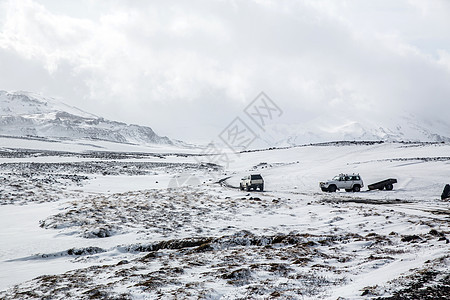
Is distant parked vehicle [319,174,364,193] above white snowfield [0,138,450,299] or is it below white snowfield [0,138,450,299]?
above

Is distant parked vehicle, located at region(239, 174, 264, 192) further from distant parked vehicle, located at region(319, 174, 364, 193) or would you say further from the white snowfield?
the white snowfield

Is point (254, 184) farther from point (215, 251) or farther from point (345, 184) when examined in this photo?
point (215, 251)

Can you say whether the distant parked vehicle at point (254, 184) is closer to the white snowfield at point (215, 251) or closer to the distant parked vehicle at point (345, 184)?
the distant parked vehicle at point (345, 184)

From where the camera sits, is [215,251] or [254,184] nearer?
[215,251]

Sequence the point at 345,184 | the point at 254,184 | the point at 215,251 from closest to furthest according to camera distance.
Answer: the point at 215,251
the point at 345,184
the point at 254,184

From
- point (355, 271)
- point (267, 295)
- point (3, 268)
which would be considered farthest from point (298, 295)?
point (3, 268)

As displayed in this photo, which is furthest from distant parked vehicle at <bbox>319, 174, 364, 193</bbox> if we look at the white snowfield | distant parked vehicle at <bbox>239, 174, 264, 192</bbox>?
the white snowfield

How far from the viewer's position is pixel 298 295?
24.7 ft

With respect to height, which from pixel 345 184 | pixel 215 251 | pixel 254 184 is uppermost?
pixel 345 184

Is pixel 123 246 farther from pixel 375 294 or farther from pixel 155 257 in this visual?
pixel 375 294

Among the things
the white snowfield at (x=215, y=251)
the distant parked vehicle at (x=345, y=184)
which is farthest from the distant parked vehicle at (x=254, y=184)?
the white snowfield at (x=215, y=251)

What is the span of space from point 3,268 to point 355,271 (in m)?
10.6

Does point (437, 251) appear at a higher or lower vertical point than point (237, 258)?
higher

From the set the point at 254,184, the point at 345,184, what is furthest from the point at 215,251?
the point at 345,184
